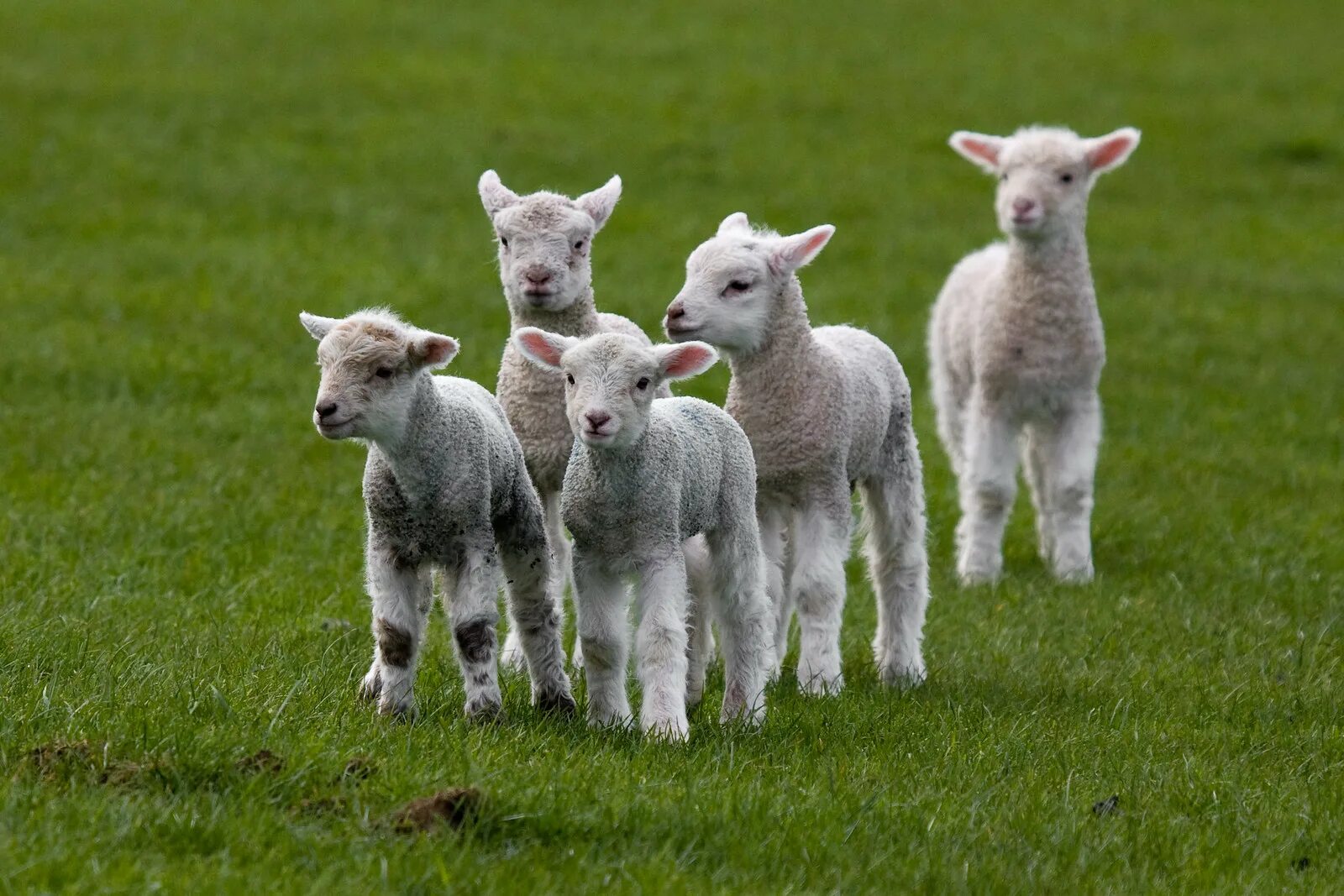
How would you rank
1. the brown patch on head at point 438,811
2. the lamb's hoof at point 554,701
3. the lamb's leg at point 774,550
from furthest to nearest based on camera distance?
the lamb's leg at point 774,550 < the lamb's hoof at point 554,701 < the brown patch on head at point 438,811

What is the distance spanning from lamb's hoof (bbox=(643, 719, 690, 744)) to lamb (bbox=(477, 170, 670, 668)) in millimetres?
1368

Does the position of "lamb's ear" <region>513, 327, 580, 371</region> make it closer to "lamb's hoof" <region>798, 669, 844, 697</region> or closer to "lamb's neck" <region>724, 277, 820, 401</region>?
"lamb's neck" <region>724, 277, 820, 401</region>

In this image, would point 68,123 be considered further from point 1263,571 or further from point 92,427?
point 1263,571

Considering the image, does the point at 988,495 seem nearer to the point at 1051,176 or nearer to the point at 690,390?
the point at 1051,176

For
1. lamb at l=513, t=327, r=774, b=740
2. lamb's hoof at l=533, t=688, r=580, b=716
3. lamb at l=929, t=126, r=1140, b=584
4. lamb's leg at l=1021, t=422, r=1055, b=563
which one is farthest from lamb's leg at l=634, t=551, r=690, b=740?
lamb's leg at l=1021, t=422, r=1055, b=563

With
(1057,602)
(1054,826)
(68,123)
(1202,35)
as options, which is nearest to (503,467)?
(1054,826)

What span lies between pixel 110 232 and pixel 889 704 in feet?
40.9

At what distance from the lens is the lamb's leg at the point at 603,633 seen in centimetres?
661

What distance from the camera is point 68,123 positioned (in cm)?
2141

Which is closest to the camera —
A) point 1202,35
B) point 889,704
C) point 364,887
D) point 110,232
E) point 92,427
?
point 364,887

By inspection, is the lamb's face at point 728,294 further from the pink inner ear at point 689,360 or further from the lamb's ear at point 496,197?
the pink inner ear at point 689,360

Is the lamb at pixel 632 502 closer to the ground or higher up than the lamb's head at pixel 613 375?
closer to the ground

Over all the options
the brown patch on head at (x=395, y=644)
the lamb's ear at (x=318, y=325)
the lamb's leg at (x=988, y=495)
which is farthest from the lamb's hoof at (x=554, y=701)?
the lamb's leg at (x=988, y=495)

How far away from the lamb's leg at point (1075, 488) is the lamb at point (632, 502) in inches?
168
